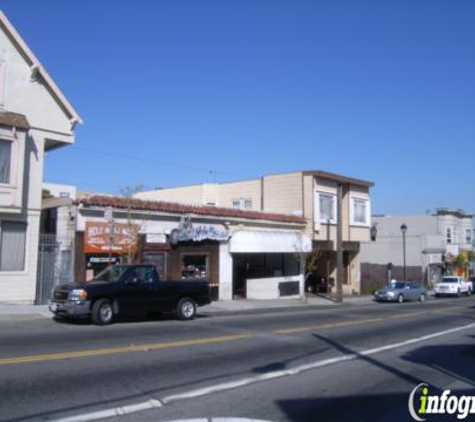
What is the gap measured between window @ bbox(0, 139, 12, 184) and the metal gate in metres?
2.77

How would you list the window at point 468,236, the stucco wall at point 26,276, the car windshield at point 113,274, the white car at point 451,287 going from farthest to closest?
the window at point 468,236 < the white car at point 451,287 < the stucco wall at point 26,276 < the car windshield at point 113,274

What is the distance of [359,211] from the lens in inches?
1642

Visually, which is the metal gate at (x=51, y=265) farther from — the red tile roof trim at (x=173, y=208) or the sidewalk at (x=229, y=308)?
the red tile roof trim at (x=173, y=208)

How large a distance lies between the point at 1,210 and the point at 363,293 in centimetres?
3005

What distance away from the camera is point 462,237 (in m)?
72.0

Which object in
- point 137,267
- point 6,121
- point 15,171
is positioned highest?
point 6,121

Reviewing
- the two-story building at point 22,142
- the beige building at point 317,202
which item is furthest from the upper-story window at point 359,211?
the two-story building at point 22,142

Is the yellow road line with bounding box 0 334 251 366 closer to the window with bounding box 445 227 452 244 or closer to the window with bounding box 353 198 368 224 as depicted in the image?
the window with bounding box 353 198 368 224

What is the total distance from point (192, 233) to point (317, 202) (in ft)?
40.3

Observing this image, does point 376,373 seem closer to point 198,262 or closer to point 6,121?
point 6,121

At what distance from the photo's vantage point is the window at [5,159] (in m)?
20.8

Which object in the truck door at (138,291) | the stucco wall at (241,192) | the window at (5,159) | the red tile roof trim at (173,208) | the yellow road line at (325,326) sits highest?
the stucco wall at (241,192)

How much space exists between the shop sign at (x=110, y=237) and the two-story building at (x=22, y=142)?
79.0 inches

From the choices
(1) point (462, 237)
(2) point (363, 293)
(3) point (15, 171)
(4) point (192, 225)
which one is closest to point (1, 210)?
(3) point (15, 171)
